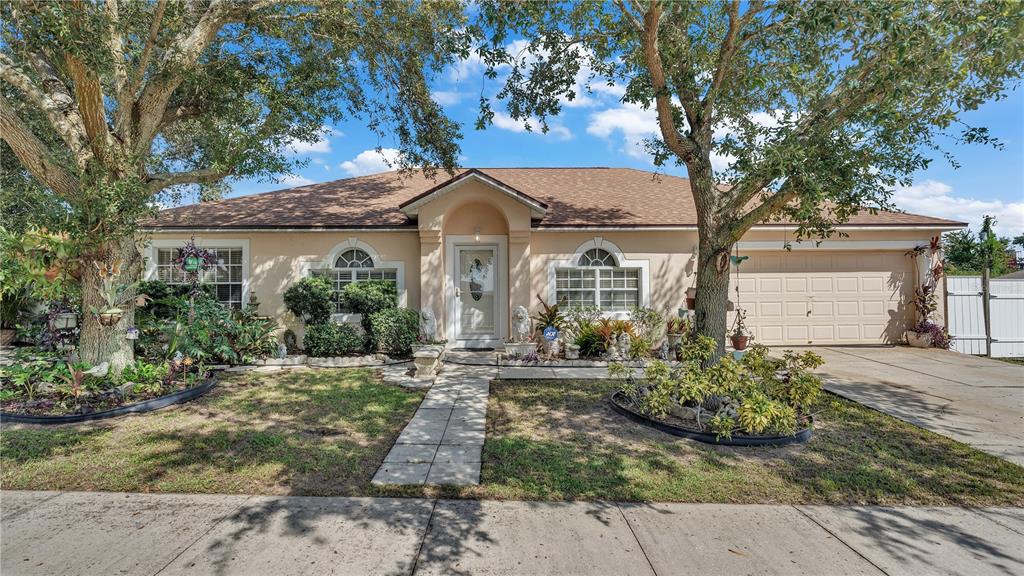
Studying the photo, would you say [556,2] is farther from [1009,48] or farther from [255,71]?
[255,71]

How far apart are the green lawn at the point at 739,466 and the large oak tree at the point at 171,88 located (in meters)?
6.38

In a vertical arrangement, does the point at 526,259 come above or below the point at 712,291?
above

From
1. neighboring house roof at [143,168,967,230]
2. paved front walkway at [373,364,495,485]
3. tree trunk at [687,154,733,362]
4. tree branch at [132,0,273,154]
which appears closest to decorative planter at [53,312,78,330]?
tree branch at [132,0,273,154]

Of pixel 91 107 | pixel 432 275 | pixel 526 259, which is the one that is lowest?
pixel 432 275

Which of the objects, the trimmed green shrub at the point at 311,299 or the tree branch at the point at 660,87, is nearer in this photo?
the tree branch at the point at 660,87

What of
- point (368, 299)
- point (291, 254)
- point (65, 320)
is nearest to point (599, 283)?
point (368, 299)

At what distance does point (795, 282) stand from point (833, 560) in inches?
394

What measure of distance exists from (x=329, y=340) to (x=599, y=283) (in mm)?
6487

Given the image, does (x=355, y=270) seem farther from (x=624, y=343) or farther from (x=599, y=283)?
(x=624, y=343)

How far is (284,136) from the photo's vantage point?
843 cm

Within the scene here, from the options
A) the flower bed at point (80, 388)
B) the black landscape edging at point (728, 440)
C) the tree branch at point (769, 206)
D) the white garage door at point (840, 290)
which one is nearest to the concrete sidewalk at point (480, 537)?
the black landscape edging at point (728, 440)

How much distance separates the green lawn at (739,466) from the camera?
3736 millimetres

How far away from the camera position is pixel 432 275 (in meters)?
10.1

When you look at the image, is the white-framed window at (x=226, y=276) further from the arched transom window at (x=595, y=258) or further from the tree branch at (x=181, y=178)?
the arched transom window at (x=595, y=258)
